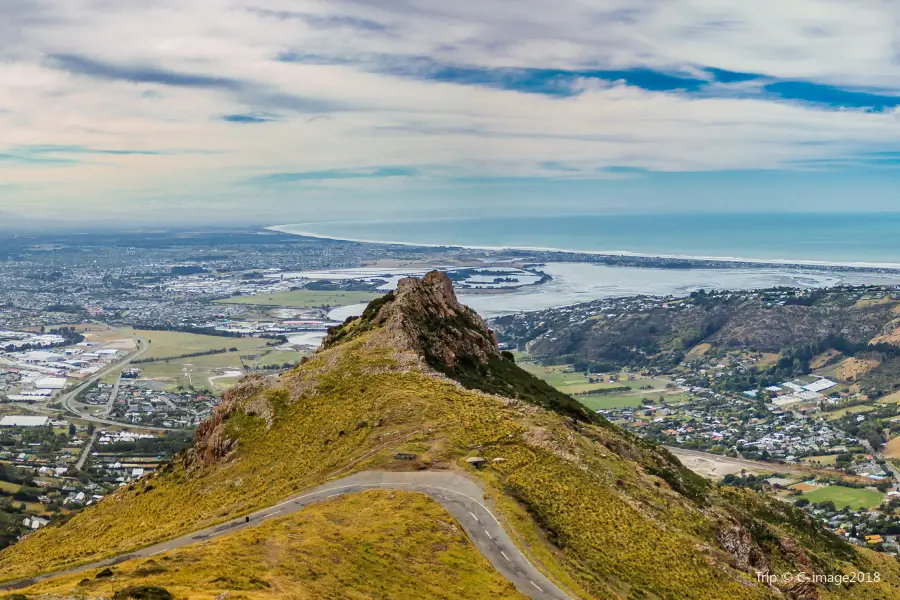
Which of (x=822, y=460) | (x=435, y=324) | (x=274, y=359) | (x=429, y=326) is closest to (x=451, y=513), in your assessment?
(x=429, y=326)

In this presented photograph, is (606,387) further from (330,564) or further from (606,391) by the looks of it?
(330,564)

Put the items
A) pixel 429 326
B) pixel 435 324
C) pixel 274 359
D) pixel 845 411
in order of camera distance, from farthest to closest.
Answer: pixel 274 359 < pixel 845 411 < pixel 435 324 < pixel 429 326

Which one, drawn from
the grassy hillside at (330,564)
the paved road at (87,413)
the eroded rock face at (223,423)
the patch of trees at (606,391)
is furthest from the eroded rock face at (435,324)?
the patch of trees at (606,391)

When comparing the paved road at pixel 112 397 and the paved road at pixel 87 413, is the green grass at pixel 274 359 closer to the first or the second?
the paved road at pixel 112 397

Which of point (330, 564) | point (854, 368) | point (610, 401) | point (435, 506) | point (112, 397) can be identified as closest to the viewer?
point (330, 564)

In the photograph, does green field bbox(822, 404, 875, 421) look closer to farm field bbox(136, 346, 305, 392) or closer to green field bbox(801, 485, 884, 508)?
green field bbox(801, 485, 884, 508)

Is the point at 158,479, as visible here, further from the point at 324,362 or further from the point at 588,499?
the point at 588,499

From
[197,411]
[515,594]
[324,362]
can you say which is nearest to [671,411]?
[197,411]
